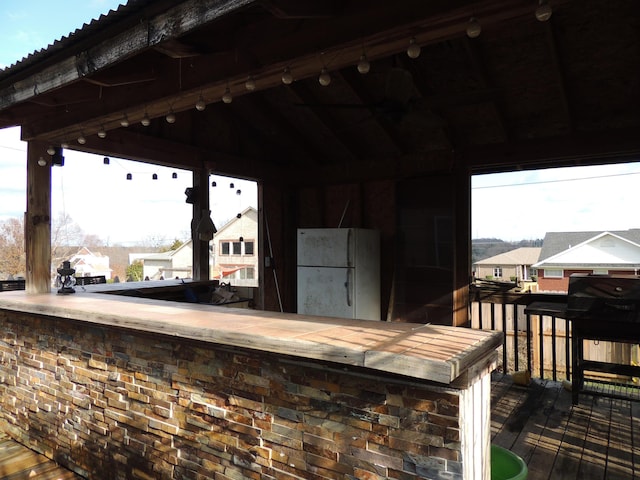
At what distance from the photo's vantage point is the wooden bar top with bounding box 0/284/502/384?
4.89ft

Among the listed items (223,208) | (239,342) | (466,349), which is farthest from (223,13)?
(223,208)

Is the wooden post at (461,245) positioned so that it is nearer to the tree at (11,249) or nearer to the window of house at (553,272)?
the window of house at (553,272)

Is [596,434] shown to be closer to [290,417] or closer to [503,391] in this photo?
[503,391]

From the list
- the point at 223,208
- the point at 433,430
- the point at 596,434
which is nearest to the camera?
the point at 433,430

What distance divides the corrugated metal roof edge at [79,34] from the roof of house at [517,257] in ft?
15.6

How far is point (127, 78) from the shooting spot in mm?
3051

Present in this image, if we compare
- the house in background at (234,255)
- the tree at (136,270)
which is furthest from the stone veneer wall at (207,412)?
the tree at (136,270)

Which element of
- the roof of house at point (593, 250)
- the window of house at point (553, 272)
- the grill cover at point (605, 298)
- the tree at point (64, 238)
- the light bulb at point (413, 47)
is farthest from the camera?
the tree at point (64, 238)

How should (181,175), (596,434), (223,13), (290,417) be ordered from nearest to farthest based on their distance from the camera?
(290,417)
(223,13)
(596,434)
(181,175)

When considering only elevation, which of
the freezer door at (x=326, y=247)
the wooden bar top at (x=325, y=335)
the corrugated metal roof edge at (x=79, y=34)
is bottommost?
the wooden bar top at (x=325, y=335)

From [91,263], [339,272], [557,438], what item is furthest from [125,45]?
[91,263]

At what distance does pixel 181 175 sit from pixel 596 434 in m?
5.37

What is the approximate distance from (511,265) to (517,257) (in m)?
0.19

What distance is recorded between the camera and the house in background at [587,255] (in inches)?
196
